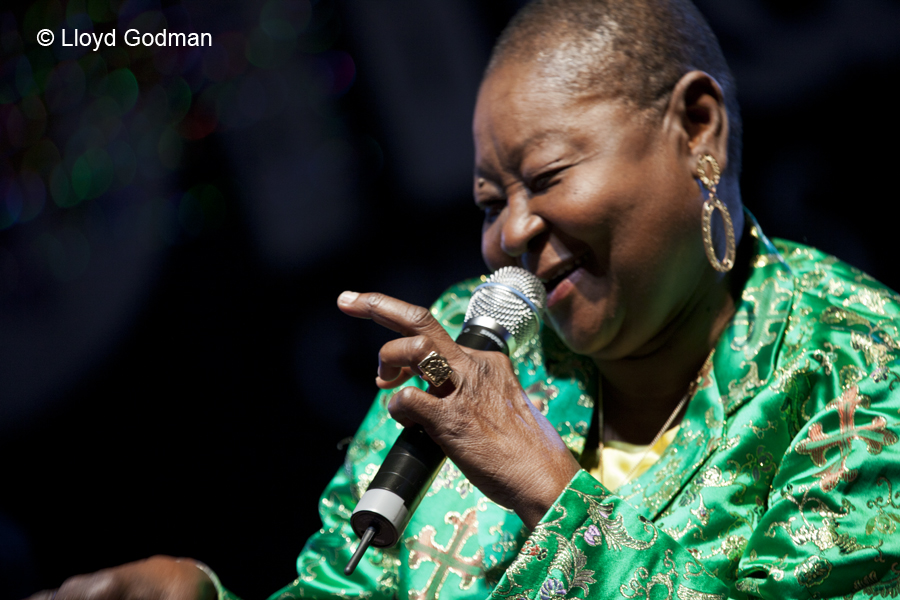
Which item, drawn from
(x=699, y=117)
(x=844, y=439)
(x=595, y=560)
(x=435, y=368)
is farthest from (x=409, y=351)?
(x=699, y=117)

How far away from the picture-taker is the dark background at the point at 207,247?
6.31ft

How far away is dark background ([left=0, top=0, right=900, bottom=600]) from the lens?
1.92m

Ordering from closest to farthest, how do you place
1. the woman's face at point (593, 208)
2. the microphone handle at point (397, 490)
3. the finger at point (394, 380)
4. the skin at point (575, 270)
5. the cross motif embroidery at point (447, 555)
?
the microphone handle at point (397, 490) → the skin at point (575, 270) → the finger at point (394, 380) → the woman's face at point (593, 208) → the cross motif embroidery at point (447, 555)

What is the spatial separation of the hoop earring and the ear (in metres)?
0.02

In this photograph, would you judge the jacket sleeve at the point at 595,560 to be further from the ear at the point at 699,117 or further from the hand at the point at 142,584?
the ear at the point at 699,117

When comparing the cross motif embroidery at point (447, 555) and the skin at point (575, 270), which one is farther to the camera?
the cross motif embroidery at point (447, 555)

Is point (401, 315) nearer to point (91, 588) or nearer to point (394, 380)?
point (394, 380)

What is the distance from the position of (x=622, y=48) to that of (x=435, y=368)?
0.72m

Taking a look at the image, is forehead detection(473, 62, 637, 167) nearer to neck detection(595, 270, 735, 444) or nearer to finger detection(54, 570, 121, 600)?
neck detection(595, 270, 735, 444)

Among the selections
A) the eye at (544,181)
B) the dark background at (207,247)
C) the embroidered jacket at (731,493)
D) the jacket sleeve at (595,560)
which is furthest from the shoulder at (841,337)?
the dark background at (207,247)

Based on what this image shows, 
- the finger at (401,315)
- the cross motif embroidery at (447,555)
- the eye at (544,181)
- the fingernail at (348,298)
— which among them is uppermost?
the eye at (544,181)

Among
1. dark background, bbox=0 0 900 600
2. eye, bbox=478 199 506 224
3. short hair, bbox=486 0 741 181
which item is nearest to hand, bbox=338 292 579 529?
eye, bbox=478 199 506 224

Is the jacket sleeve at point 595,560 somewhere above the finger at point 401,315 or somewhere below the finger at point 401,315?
below

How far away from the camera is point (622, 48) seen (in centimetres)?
129
